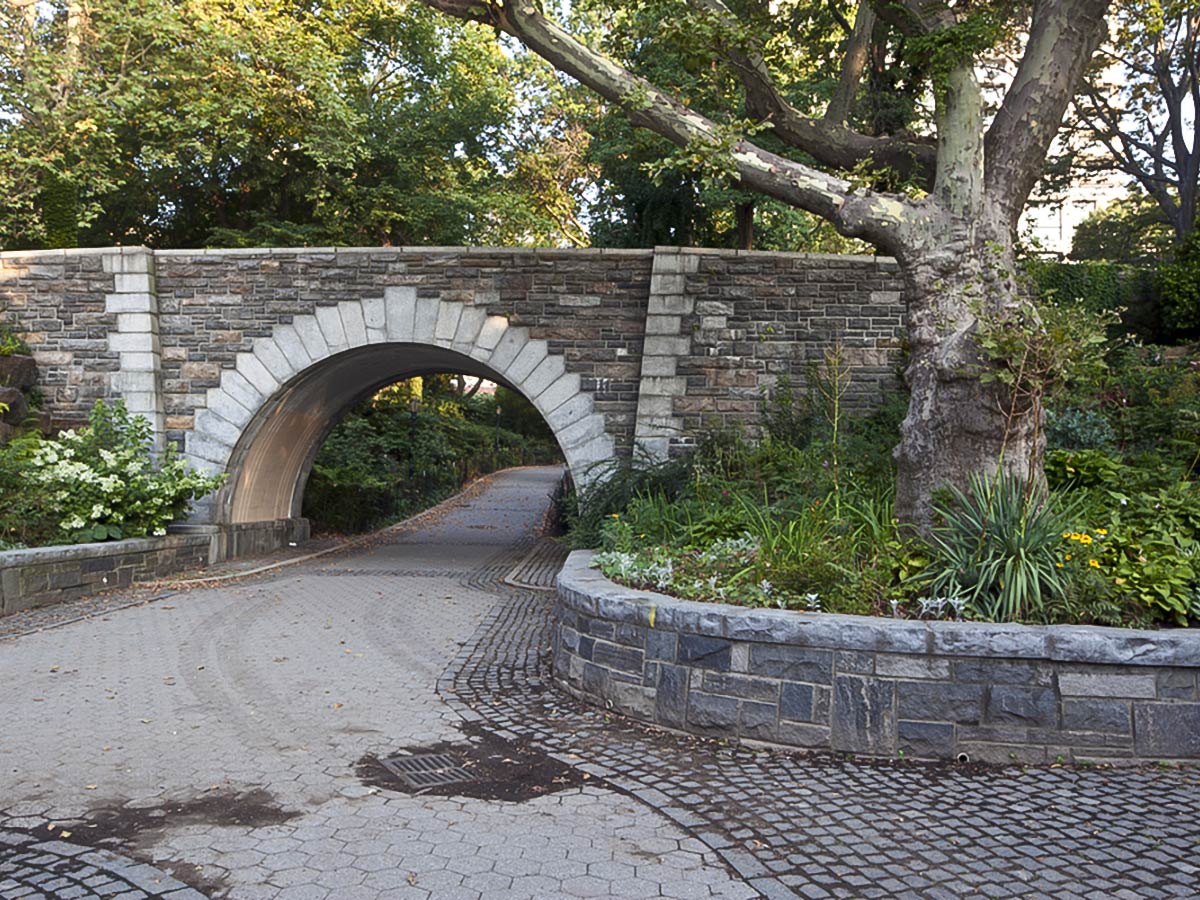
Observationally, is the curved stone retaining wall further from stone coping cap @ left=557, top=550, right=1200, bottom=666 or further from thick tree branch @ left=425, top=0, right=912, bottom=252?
thick tree branch @ left=425, top=0, right=912, bottom=252

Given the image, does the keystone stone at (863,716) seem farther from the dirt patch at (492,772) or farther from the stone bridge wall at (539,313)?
the stone bridge wall at (539,313)

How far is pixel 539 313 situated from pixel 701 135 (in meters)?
4.66

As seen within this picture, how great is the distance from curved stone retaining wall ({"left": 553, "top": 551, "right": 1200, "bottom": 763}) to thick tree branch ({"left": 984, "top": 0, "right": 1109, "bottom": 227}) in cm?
318

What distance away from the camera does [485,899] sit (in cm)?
294

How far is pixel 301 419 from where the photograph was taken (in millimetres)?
12938

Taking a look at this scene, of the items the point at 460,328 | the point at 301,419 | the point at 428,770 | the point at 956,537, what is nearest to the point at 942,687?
the point at 956,537

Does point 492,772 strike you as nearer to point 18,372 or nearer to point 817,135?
point 817,135

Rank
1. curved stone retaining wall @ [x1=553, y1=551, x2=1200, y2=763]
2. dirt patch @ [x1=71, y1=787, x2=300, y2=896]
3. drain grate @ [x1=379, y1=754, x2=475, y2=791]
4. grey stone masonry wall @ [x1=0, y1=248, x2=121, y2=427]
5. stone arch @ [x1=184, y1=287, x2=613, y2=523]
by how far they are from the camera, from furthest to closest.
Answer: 1. grey stone masonry wall @ [x1=0, y1=248, x2=121, y2=427]
2. stone arch @ [x1=184, y1=287, x2=613, y2=523]
3. curved stone retaining wall @ [x1=553, y1=551, x2=1200, y2=763]
4. drain grate @ [x1=379, y1=754, x2=475, y2=791]
5. dirt patch @ [x1=71, y1=787, x2=300, y2=896]

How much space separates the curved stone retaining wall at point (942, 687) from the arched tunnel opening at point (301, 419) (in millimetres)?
6755

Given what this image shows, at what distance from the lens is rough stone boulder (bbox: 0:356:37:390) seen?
10961mm

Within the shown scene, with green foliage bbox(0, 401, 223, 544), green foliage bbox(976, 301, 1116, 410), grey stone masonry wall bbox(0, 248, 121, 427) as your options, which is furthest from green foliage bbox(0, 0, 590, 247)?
green foliage bbox(976, 301, 1116, 410)

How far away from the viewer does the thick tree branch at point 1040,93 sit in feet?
19.9

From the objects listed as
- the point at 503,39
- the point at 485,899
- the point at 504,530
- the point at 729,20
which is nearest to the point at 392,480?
the point at 504,530

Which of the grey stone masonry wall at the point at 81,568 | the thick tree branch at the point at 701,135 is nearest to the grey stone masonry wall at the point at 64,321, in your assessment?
the grey stone masonry wall at the point at 81,568
